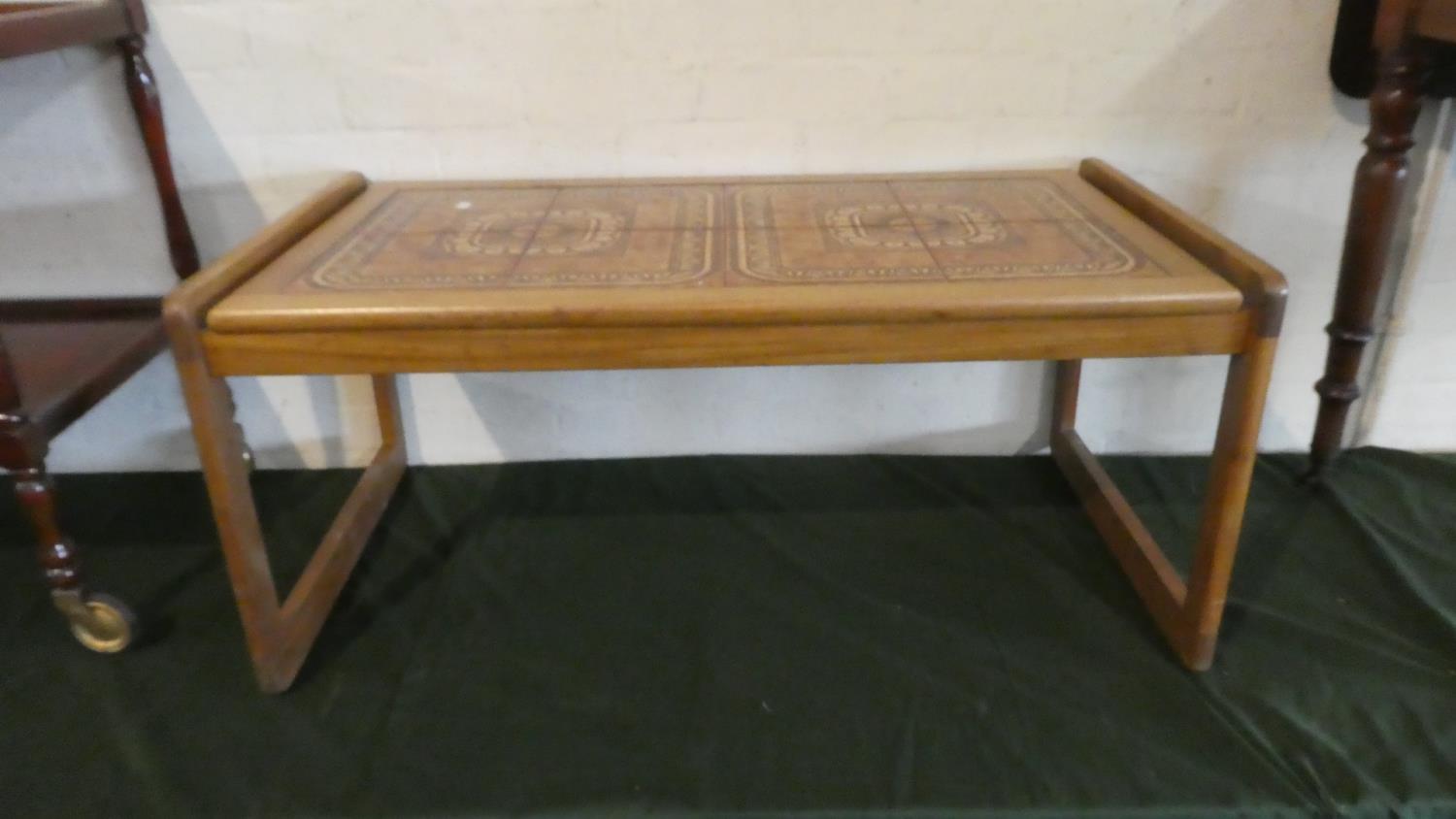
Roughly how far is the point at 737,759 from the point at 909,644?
0.99 feet

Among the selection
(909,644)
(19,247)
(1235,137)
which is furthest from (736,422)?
(19,247)

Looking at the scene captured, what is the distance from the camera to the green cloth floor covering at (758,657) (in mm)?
1111

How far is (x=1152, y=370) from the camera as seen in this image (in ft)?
5.61

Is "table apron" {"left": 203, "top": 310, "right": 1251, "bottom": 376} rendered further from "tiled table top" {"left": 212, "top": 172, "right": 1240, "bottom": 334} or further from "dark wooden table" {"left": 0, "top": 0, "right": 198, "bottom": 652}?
"dark wooden table" {"left": 0, "top": 0, "right": 198, "bottom": 652}

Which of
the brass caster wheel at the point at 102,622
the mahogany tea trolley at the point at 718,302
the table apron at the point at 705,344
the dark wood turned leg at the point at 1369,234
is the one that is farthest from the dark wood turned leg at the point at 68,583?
the dark wood turned leg at the point at 1369,234

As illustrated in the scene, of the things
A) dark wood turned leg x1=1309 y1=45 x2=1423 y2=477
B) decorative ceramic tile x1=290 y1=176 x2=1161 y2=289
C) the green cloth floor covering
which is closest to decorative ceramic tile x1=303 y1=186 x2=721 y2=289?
decorative ceramic tile x1=290 y1=176 x2=1161 y2=289

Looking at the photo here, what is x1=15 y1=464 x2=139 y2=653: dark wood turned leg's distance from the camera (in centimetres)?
122

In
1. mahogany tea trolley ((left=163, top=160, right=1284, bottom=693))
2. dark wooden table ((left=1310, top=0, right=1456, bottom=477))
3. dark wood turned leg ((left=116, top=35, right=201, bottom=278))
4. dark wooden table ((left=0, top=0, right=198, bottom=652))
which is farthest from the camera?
dark wood turned leg ((left=116, top=35, right=201, bottom=278))

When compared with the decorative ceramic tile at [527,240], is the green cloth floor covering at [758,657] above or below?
below

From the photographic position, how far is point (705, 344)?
1067 millimetres

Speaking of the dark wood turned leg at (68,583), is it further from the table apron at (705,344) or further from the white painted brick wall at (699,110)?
the white painted brick wall at (699,110)

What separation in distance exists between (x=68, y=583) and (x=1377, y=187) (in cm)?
179

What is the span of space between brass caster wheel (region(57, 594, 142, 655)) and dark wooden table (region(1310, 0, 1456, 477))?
173 centimetres

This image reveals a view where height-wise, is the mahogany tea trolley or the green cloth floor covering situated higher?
the mahogany tea trolley
